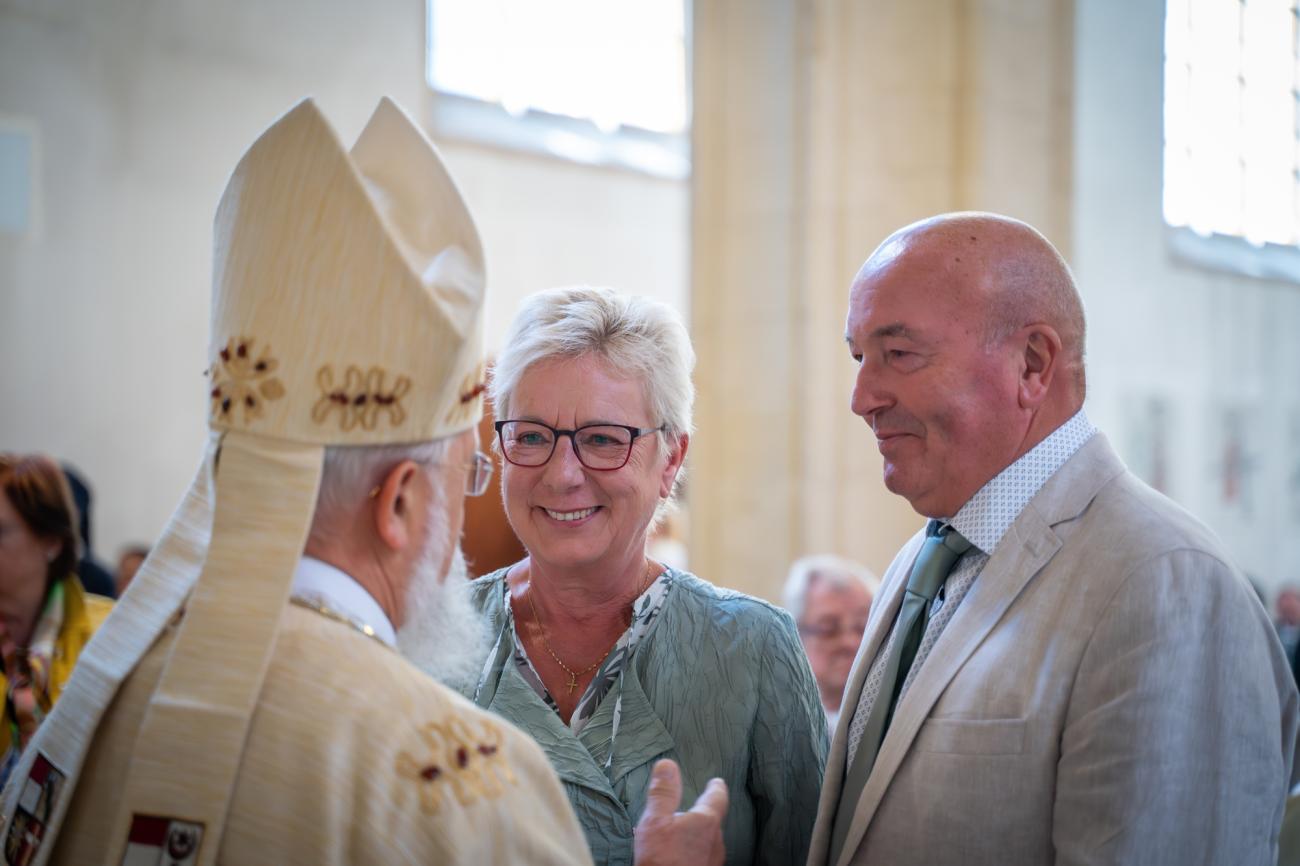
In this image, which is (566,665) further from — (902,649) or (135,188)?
(135,188)

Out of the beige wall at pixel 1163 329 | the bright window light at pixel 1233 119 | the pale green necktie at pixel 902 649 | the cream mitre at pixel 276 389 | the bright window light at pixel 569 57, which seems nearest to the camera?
the cream mitre at pixel 276 389

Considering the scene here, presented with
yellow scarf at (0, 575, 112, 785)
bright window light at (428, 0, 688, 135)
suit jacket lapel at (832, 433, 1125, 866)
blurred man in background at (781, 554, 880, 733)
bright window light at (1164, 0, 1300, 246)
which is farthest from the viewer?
bright window light at (428, 0, 688, 135)

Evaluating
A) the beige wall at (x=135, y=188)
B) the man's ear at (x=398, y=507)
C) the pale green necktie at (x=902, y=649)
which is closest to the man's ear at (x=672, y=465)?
the pale green necktie at (x=902, y=649)

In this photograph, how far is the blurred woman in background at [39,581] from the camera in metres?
3.78

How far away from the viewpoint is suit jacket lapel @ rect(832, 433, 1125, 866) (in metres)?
2.12

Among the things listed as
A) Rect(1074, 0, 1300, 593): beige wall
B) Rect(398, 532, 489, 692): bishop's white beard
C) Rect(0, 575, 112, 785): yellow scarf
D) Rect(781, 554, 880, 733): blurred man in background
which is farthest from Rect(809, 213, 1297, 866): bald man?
Rect(1074, 0, 1300, 593): beige wall

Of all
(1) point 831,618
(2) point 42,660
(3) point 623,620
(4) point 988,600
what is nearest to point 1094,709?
(4) point 988,600

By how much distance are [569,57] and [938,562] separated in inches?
576

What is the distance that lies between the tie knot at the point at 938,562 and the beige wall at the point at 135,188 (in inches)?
350

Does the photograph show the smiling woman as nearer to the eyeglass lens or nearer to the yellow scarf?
the eyeglass lens

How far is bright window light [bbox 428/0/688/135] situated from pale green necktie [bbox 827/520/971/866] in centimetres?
1366

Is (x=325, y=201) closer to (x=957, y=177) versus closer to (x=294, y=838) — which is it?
(x=294, y=838)

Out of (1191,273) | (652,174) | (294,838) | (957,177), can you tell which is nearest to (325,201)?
(294,838)

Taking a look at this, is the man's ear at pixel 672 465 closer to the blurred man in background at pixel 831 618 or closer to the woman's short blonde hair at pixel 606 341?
the woman's short blonde hair at pixel 606 341
